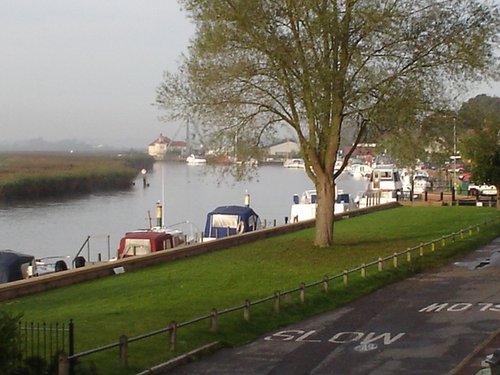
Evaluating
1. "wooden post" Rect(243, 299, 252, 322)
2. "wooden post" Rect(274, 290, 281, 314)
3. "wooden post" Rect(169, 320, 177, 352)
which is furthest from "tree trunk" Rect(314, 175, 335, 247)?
"wooden post" Rect(169, 320, 177, 352)

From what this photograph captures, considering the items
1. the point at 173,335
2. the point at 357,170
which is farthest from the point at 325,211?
the point at 357,170

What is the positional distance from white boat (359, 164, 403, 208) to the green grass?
95.5 ft

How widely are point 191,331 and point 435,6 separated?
1685 cm

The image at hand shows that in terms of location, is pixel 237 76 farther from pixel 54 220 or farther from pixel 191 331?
pixel 54 220

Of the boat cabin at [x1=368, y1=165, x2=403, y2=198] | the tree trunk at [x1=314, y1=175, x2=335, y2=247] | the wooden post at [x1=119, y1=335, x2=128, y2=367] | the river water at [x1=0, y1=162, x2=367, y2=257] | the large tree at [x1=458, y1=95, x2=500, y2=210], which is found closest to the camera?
the wooden post at [x1=119, y1=335, x2=128, y2=367]

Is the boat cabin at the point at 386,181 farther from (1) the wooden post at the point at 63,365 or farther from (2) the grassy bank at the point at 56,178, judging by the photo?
(1) the wooden post at the point at 63,365

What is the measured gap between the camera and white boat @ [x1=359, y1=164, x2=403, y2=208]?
213 feet

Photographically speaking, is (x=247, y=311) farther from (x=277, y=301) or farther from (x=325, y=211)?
(x=325, y=211)

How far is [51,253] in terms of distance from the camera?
4269 cm

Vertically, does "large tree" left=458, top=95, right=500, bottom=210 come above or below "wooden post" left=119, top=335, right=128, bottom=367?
above

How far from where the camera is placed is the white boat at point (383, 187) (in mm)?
65062

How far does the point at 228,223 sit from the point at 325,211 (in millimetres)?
12273

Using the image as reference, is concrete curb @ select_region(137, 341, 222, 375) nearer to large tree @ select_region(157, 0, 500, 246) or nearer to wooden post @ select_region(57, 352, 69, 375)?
wooden post @ select_region(57, 352, 69, 375)

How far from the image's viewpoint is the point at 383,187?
69.2m
